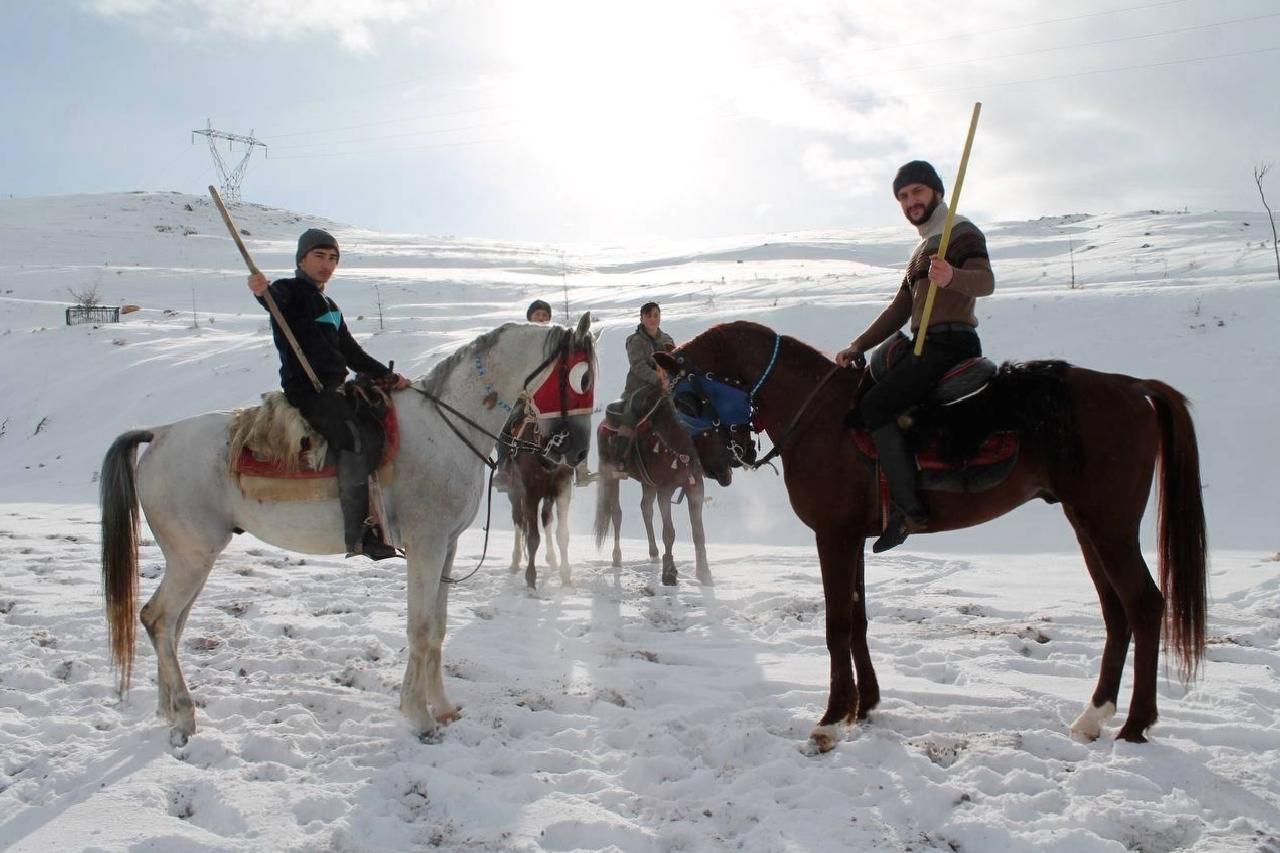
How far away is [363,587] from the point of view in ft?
25.1

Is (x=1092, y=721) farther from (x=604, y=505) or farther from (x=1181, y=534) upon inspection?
(x=604, y=505)

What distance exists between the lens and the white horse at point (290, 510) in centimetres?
459

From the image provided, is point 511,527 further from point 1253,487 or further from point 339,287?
point 339,287

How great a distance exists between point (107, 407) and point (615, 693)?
16.1 m

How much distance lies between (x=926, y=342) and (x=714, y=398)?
119cm

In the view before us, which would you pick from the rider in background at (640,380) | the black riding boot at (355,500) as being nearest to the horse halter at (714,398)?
the black riding boot at (355,500)

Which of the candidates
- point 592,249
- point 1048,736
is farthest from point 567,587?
point 592,249

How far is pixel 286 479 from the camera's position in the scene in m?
4.55

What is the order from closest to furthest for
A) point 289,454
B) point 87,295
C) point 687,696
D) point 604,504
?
point 289,454 < point 687,696 < point 604,504 < point 87,295

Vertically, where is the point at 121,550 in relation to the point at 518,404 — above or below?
below

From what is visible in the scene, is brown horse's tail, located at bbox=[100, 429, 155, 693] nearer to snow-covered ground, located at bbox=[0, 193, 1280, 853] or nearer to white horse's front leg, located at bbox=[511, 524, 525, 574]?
snow-covered ground, located at bbox=[0, 193, 1280, 853]

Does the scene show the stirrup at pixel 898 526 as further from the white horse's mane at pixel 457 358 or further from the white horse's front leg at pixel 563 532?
the white horse's front leg at pixel 563 532

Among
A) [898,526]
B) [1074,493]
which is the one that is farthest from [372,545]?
[1074,493]

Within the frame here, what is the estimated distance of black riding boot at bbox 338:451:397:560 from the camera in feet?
14.8
